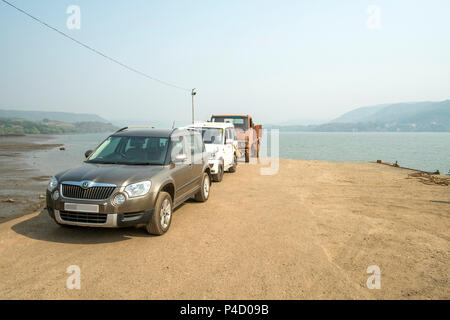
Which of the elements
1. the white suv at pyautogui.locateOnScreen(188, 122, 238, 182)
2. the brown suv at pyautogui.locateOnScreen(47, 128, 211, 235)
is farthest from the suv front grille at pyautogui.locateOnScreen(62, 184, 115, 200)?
the white suv at pyautogui.locateOnScreen(188, 122, 238, 182)

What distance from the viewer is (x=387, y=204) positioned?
768 cm

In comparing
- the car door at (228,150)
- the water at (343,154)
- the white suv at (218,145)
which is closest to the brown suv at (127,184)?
the white suv at (218,145)

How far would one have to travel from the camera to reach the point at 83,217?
464 centimetres

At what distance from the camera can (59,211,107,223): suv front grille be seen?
4.58 m

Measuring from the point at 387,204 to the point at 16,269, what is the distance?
305 inches

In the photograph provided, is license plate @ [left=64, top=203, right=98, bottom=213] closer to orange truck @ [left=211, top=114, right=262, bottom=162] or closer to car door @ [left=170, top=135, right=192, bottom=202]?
car door @ [left=170, top=135, right=192, bottom=202]

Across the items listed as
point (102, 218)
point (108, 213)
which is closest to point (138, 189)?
point (108, 213)

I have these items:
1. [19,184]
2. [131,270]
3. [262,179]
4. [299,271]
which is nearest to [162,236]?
[131,270]

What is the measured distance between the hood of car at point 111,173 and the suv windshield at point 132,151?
267 mm

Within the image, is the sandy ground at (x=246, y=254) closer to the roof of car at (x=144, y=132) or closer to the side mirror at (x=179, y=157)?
the side mirror at (x=179, y=157)

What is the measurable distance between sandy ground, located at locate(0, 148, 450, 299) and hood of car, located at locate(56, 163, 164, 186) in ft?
3.26

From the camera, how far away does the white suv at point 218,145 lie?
34.3 ft

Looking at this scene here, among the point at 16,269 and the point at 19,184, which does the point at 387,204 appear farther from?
the point at 19,184
